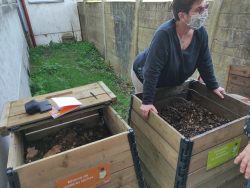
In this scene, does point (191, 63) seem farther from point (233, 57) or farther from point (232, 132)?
point (233, 57)

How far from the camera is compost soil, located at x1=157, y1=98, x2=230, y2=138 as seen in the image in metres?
1.75

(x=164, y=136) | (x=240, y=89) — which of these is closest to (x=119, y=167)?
(x=164, y=136)

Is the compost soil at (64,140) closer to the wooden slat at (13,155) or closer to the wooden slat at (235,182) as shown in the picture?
the wooden slat at (13,155)

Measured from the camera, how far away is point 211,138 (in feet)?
4.50

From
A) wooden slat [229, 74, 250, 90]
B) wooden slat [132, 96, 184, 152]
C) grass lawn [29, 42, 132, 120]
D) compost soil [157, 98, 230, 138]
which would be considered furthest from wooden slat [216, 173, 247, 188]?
grass lawn [29, 42, 132, 120]

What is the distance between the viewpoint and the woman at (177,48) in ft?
5.21

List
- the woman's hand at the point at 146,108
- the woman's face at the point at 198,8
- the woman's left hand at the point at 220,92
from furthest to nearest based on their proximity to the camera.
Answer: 1. the woman's left hand at the point at 220,92
2. the woman's hand at the point at 146,108
3. the woman's face at the point at 198,8

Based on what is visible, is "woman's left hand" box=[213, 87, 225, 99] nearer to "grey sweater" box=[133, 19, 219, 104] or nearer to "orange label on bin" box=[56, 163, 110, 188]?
"grey sweater" box=[133, 19, 219, 104]

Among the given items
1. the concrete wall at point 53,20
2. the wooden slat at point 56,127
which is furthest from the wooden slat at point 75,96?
the concrete wall at point 53,20

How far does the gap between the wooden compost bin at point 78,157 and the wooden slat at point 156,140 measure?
0.22 metres

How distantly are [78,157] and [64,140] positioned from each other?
690 millimetres

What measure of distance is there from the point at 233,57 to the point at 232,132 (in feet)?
4.66

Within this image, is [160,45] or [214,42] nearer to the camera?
[160,45]

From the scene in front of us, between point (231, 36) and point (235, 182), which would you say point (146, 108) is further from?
point (231, 36)
